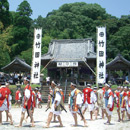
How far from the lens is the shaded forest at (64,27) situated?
120 ft

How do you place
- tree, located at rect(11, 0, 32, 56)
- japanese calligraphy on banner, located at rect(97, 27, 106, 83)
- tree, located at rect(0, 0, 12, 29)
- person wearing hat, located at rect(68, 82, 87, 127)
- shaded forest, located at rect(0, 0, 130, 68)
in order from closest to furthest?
person wearing hat, located at rect(68, 82, 87, 127) → japanese calligraphy on banner, located at rect(97, 27, 106, 83) → tree, located at rect(0, 0, 12, 29) → shaded forest, located at rect(0, 0, 130, 68) → tree, located at rect(11, 0, 32, 56)

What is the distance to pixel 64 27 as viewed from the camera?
46.7 meters

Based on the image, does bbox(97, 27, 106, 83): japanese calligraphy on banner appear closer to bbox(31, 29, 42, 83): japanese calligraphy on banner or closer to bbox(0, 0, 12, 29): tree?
bbox(31, 29, 42, 83): japanese calligraphy on banner

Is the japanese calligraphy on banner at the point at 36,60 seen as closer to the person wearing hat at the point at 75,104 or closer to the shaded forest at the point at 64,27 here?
the shaded forest at the point at 64,27

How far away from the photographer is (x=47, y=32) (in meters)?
45.8

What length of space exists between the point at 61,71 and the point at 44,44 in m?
14.2

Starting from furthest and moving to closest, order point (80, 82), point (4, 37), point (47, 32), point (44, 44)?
point (47, 32) → point (44, 44) → point (80, 82) → point (4, 37)

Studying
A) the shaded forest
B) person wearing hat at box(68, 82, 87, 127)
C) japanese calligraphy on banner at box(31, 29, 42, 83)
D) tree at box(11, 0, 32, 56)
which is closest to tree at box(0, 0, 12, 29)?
the shaded forest

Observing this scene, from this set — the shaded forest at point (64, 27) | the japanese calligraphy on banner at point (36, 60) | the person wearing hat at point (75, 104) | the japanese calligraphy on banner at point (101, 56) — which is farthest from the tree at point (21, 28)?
the person wearing hat at point (75, 104)

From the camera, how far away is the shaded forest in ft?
120

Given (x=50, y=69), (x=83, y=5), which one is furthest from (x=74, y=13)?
(x=50, y=69)

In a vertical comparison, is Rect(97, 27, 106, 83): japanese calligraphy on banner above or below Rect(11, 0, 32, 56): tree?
below

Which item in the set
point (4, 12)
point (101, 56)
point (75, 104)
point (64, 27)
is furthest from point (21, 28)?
point (75, 104)

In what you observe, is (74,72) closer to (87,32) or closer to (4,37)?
(4,37)
